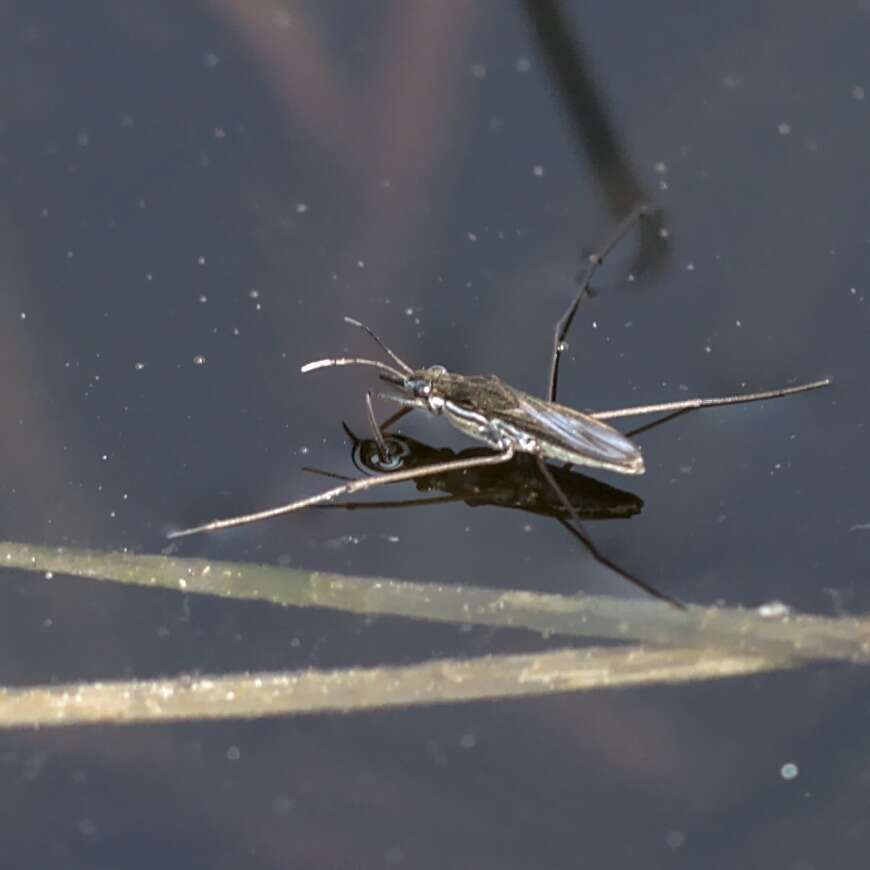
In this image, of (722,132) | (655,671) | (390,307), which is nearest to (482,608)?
(655,671)

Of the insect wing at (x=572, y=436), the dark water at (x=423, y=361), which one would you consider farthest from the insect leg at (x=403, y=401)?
the insect wing at (x=572, y=436)

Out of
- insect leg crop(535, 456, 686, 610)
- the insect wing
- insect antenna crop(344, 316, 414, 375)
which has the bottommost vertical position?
insect leg crop(535, 456, 686, 610)

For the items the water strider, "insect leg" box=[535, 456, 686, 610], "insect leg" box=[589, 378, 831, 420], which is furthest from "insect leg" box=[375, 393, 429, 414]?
"insect leg" box=[589, 378, 831, 420]

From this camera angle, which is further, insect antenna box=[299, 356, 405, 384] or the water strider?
insect antenna box=[299, 356, 405, 384]

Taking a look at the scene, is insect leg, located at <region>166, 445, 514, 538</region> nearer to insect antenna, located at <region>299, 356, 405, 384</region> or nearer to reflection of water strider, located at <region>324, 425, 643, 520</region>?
reflection of water strider, located at <region>324, 425, 643, 520</region>

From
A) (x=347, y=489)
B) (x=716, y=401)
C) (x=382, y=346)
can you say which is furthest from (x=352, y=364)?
(x=716, y=401)

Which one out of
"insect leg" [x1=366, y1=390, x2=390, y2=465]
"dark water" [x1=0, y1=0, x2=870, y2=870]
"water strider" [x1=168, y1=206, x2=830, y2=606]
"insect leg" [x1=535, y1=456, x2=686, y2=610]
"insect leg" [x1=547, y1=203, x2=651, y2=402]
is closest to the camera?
"dark water" [x1=0, y1=0, x2=870, y2=870]

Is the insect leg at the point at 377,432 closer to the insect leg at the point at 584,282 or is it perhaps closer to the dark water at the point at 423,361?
the dark water at the point at 423,361
